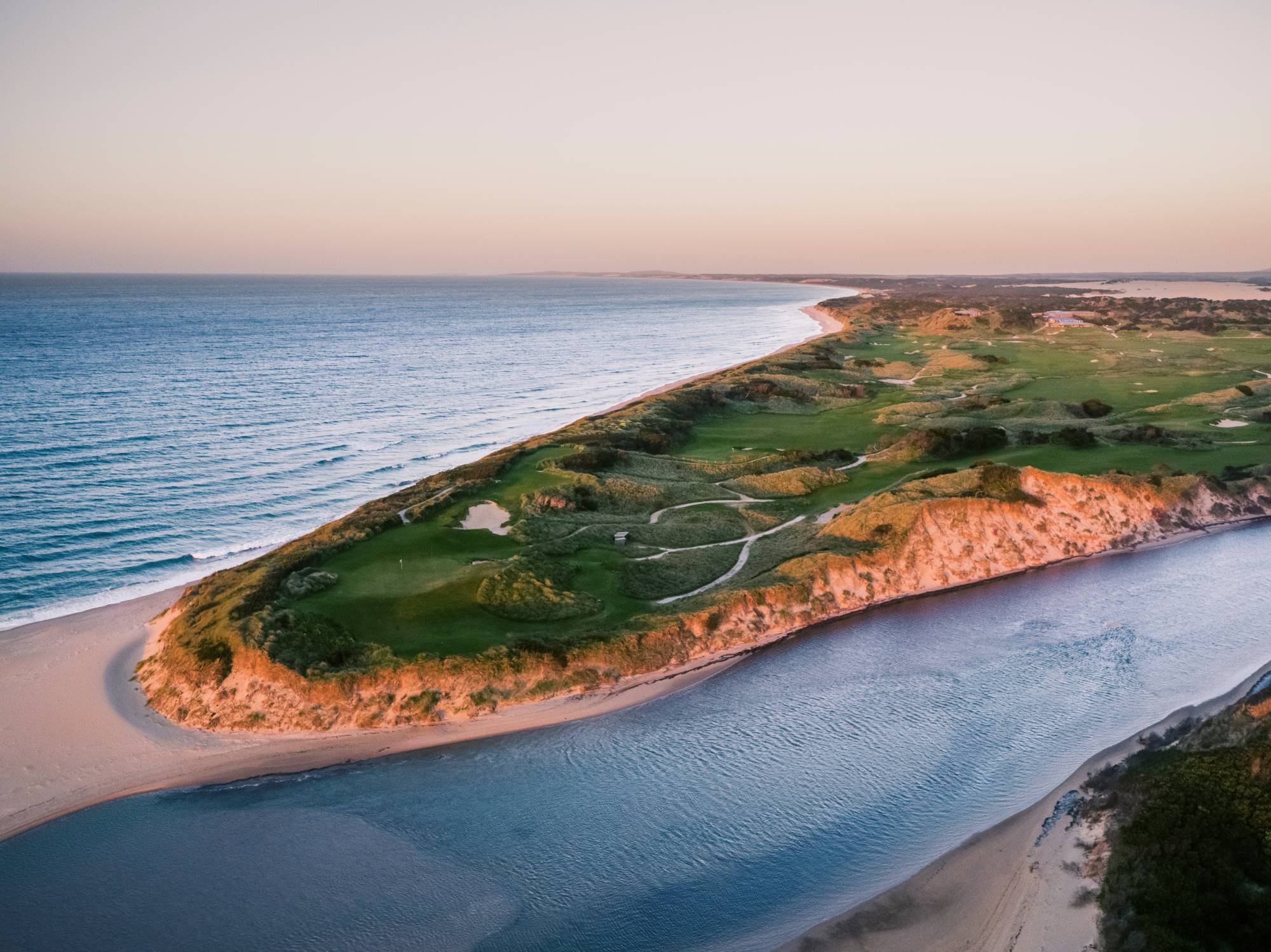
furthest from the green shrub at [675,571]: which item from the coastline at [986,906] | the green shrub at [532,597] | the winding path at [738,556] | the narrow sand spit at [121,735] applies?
the coastline at [986,906]

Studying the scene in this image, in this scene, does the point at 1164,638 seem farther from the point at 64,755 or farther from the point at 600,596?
the point at 64,755

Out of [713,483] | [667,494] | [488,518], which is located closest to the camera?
[488,518]

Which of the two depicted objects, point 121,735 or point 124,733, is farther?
point 124,733

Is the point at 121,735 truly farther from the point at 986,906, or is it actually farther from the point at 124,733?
the point at 986,906

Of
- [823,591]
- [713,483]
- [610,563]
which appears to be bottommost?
[823,591]

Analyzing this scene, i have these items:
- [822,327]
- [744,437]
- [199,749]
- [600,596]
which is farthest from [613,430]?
[822,327]

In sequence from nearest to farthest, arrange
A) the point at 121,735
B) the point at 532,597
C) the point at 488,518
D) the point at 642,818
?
1. the point at 642,818
2. the point at 121,735
3. the point at 532,597
4. the point at 488,518

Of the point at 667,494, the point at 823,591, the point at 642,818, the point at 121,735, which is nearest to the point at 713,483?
the point at 667,494
